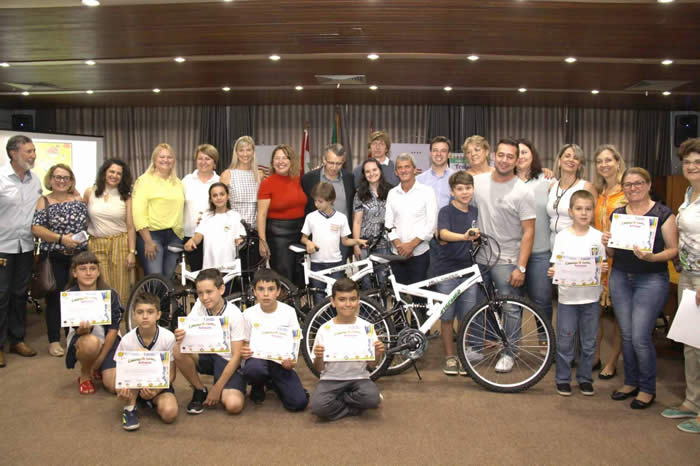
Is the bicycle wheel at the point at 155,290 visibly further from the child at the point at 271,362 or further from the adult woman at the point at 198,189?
the child at the point at 271,362

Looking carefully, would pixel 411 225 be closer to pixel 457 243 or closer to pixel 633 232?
pixel 457 243

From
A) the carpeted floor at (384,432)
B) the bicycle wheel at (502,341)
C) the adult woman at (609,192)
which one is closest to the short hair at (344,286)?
the carpeted floor at (384,432)

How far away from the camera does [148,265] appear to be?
439 cm

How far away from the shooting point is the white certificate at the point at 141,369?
9.36 feet

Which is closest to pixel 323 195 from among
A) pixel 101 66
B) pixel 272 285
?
pixel 272 285

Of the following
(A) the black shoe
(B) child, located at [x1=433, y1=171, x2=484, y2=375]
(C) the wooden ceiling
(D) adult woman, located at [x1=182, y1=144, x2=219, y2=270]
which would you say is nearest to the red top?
(D) adult woman, located at [x1=182, y1=144, x2=219, y2=270]

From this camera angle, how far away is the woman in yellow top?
14.1ft

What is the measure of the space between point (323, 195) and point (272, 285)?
1.10 metres

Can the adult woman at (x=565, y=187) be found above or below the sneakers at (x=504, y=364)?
above

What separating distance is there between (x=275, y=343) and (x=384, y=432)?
729 millimetres

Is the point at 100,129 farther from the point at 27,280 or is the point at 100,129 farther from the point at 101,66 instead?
the point at 27,280

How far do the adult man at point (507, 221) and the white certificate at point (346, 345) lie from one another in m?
1.08

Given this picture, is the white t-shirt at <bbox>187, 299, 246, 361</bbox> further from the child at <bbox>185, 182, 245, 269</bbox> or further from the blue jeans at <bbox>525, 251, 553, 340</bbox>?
the blue jeans at <bbox>525, 251, 553, 340</bbox>

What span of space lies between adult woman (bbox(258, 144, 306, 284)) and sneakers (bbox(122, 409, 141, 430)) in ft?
5.27
